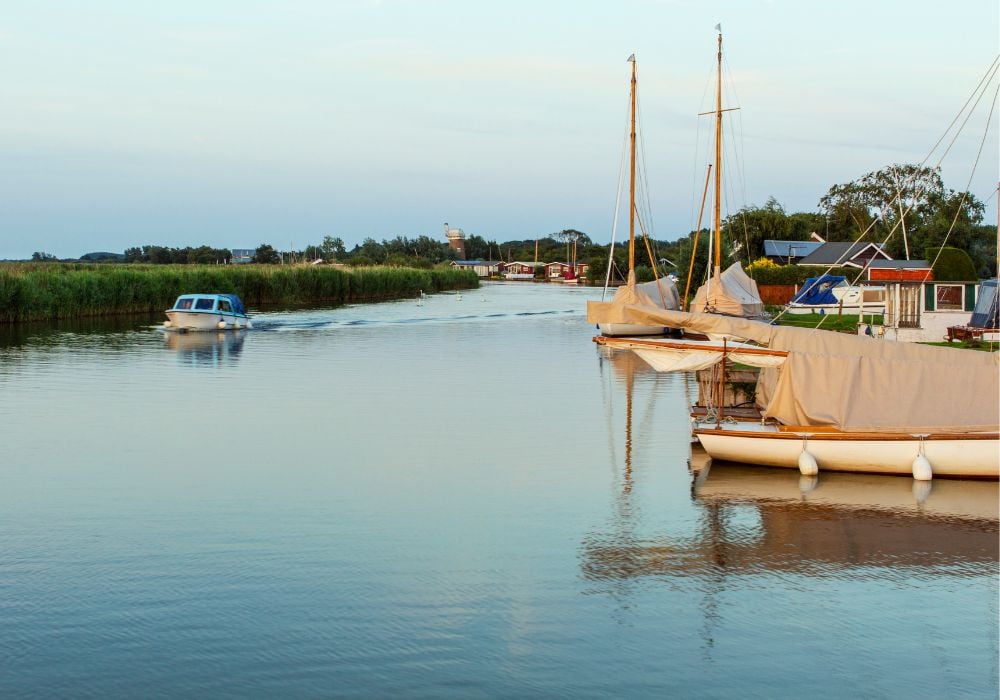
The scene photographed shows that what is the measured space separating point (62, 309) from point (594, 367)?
37.1m

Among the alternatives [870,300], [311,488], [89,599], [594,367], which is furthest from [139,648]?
[870,300]

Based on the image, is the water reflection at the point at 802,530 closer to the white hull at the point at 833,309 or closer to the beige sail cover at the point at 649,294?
the beige sail cover at the point at 649,294

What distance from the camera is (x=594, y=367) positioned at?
39219 millimetres

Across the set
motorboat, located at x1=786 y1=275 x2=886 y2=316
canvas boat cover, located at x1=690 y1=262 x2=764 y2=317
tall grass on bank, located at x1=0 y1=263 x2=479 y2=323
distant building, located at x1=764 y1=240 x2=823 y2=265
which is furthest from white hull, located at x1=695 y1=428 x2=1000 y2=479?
distant building, located at x1=764 y1=240 x2=823 y2=265

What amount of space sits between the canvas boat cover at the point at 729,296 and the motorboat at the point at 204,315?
23290 mm

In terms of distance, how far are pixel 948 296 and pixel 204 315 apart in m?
34.2

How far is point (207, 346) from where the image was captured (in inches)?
1857

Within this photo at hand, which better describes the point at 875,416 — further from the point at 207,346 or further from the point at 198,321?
the point at 198,321

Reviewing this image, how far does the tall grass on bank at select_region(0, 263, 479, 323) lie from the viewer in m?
60.6

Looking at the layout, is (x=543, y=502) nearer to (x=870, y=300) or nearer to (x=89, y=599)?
(x=89, y=599)

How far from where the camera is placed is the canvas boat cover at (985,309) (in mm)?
37844

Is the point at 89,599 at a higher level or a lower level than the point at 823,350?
lower

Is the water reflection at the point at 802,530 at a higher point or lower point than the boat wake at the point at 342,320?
lower

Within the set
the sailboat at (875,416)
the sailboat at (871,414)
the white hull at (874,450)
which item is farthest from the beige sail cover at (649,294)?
the white hull at (874,450)
